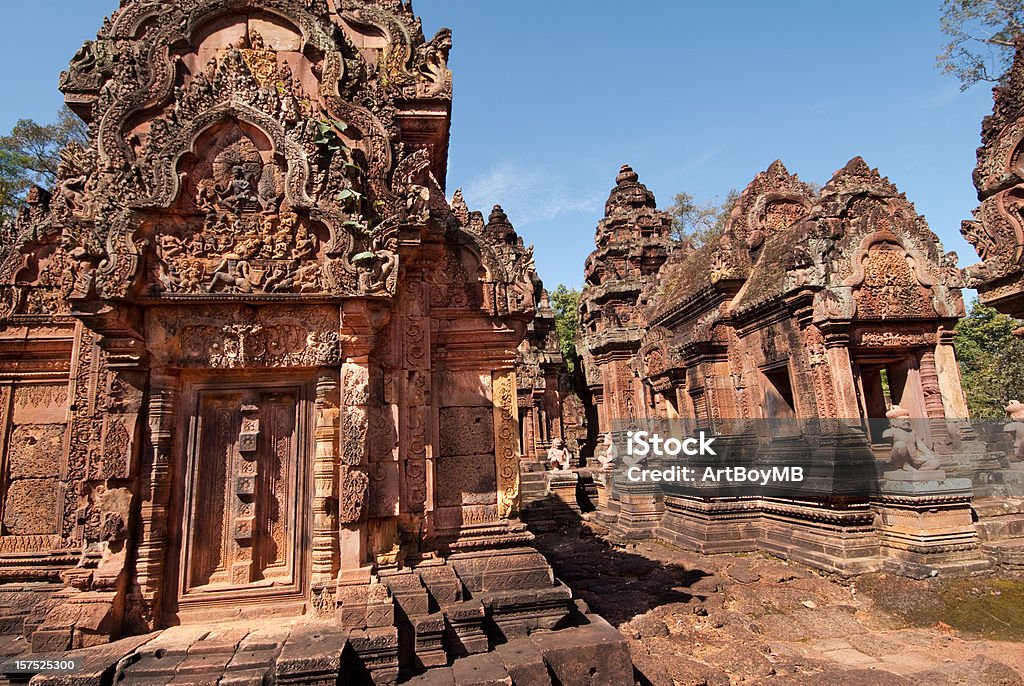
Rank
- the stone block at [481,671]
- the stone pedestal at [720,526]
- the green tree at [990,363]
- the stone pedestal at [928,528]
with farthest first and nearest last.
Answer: the green tree at [990,363]
the stone pedestal at [720,526]
the stone pedestal at [928,528]
the stone block at [481,671]

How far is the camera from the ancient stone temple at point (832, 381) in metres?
8.95

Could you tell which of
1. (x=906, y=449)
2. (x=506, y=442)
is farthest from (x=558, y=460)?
(x=506, y=442)

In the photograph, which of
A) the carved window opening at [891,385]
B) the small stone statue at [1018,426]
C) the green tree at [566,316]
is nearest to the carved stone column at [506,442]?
the carved window opening at [891,385]

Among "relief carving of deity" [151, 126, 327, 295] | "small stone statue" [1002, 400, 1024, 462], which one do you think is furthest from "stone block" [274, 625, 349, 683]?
"small stone statue" [1002, 400, 1024, 462]

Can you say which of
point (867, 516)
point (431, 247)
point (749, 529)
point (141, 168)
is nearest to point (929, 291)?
point (867, 516)

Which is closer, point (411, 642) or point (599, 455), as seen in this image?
point (411, 642)

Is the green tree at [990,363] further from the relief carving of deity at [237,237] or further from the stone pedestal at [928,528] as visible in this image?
the relief carving of deity at [237,237]

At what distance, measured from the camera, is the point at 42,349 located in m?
6.39

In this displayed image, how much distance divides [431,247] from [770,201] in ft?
33.5

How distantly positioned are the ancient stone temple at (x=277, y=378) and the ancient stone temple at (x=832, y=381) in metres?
6.49

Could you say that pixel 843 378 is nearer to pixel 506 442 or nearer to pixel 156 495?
pixel 506 442

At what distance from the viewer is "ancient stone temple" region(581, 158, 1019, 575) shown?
29.3 feet

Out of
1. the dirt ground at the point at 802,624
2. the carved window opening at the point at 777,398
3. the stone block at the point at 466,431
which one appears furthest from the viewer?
the carved window opening at the point at 777,398

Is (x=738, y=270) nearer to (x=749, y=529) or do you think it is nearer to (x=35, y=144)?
(x=749, y=529)
